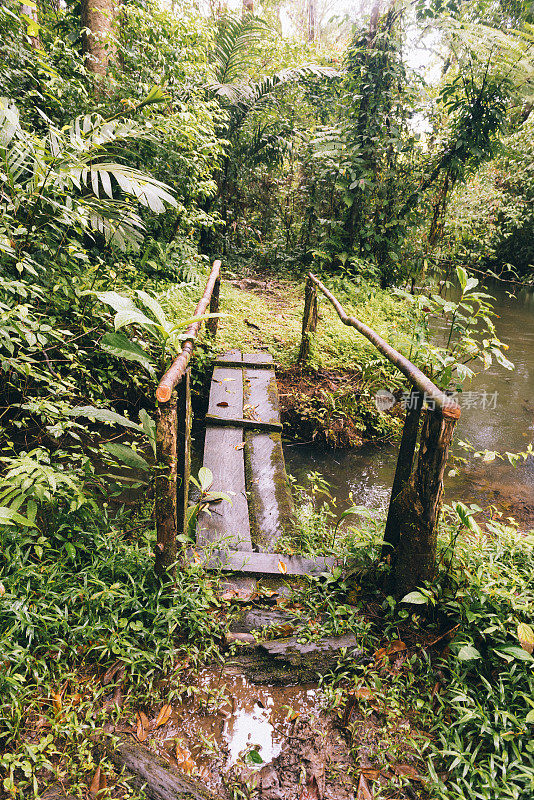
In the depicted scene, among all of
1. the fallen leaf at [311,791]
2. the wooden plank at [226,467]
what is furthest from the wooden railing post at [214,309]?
the fallen leaf at [311,791]

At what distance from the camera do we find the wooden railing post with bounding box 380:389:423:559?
1921mm

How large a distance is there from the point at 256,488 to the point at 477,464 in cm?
277

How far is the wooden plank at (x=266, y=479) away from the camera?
256cm

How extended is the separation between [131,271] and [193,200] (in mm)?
1758

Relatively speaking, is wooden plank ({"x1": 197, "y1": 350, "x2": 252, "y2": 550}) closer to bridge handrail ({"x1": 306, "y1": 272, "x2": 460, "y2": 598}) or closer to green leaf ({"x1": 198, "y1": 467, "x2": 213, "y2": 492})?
green leaf ({"x1": 198, "y1": 467, "x2": 213, "y2": 492})

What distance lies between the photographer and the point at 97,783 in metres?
1.29

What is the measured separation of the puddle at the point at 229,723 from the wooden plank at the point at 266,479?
788 mm

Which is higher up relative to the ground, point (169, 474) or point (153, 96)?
point (153, 96)

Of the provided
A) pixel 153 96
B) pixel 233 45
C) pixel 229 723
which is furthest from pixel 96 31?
pixel 229 723

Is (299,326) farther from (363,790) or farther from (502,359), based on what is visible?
(363,790)

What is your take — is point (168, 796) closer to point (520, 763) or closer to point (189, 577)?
point (189, 577)

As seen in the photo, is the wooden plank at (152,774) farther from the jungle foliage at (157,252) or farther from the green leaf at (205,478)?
the green leaf at (205,478)

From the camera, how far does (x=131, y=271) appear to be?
4.66 metres

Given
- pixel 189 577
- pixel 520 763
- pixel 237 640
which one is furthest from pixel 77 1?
pixel 520 763
